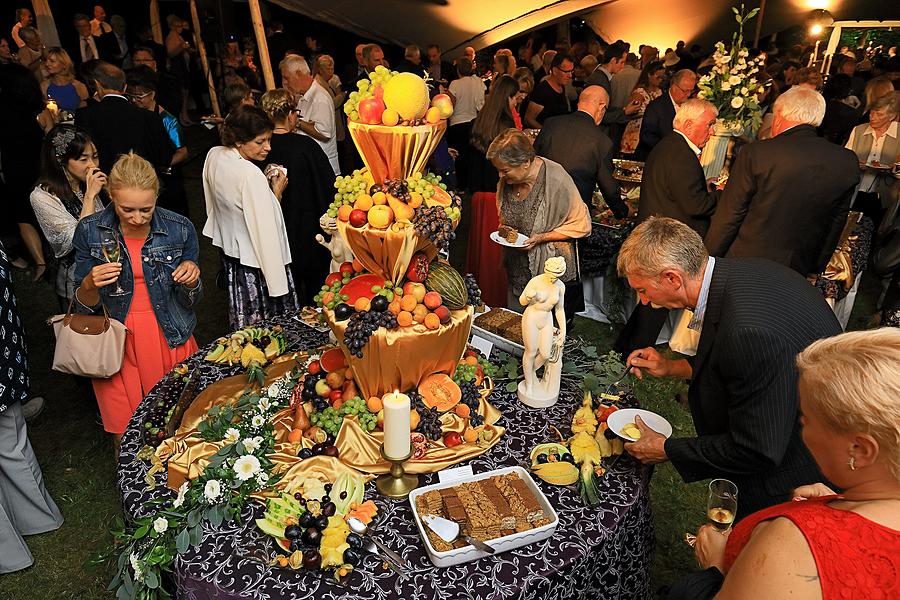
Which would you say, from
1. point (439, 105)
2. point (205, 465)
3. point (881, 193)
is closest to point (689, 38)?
point (881, 193)

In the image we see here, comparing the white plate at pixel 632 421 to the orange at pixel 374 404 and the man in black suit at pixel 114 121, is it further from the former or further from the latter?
the man in black suit at pixel 114 121

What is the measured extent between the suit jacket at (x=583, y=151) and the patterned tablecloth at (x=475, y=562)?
2.79 meters

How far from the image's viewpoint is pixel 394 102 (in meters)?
2.10

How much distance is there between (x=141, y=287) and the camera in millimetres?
2977

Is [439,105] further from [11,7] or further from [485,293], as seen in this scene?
[11,7]

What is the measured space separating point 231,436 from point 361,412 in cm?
51

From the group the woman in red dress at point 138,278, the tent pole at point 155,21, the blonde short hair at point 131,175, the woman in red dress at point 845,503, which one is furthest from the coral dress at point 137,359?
the tent pole at point 155,21

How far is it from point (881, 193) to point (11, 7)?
13.6 metres

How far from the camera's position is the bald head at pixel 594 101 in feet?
15.5

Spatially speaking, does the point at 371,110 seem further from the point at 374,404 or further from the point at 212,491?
the point at 212,491

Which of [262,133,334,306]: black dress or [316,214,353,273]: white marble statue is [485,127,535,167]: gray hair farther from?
[262,133,334,306]: black dress

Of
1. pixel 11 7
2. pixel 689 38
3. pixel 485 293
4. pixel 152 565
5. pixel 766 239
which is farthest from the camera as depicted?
pixel 689 38

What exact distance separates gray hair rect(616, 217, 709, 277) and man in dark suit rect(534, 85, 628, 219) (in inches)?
97.0

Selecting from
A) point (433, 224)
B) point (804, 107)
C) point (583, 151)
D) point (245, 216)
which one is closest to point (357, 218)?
point (433, 224)
